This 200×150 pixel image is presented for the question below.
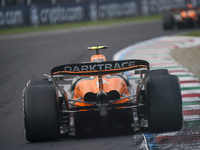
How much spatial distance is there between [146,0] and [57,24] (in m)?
6.85

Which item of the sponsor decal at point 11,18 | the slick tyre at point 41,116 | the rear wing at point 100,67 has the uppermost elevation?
the sponsor decal at point 11,18

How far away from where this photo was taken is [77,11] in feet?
94.8

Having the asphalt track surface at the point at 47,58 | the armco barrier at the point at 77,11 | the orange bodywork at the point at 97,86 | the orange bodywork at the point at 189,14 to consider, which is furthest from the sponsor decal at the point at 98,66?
the armco barrier at the point at 77,11

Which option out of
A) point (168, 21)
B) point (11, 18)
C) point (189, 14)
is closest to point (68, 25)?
point (11, 18)

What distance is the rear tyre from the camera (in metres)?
22.0

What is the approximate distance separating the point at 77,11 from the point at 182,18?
8.77 m

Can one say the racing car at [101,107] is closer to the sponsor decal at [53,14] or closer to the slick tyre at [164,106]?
the slick tyre at [164,106]

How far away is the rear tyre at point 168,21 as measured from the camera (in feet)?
72.3

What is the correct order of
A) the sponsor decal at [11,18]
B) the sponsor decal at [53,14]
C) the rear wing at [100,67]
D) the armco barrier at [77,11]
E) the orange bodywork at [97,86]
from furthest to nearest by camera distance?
the sponsor decal at [53,14], the armco barrier at [77,11], the sponsor decal at [11,18], the orange bodywork at [97,86], the rear wing at [100,67]

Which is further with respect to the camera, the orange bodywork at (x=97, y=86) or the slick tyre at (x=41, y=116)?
the orange bodywork at (x=97, y=86)

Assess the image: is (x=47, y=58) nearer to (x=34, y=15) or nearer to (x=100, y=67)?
(x=100, y=67)

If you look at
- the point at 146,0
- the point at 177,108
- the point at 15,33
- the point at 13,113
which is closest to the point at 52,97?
the point at 177,108

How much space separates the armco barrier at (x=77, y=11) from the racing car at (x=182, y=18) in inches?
194

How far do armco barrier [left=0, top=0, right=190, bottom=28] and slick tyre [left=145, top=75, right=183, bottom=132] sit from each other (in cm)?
2170
